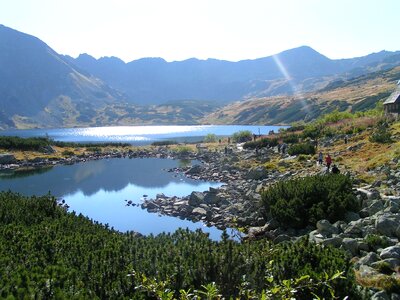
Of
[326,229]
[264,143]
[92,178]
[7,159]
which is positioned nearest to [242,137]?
[264,143]

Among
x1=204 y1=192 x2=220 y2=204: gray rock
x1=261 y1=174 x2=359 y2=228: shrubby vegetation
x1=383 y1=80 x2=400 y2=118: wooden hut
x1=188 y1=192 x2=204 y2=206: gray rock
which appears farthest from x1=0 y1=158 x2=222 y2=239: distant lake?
x1=383 y1=80 x2=400 y2=118: wooden hut

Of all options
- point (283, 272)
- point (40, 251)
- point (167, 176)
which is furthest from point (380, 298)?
point (167, 176)

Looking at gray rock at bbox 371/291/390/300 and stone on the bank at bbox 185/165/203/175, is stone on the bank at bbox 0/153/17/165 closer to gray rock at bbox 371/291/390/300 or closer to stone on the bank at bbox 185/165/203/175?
stone on the bank at bbox 185/165/203/175

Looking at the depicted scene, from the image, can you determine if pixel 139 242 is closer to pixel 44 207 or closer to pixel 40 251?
pixel 40 251

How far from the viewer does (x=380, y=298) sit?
10.6m

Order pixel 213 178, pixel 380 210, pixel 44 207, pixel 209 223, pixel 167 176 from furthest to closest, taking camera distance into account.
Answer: pixel 167 176 → pixel 213 178 → pixel 209 223 → pixel 44 207 → pixel 380 210

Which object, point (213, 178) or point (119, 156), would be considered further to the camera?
point (119, 156)

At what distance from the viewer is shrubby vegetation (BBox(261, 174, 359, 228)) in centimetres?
2198

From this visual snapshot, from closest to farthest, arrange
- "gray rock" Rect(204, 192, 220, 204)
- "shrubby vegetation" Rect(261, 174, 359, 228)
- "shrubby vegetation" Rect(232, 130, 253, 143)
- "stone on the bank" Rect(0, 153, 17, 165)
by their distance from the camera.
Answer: "shrubby vegetation" Rect(261, 174, 359, 228)
"gray rock" Rect(204, 192, 220, 204)
"stone on the bank" Rect(0, 153, 17, 165)
"shrubby vegetation" Rect(232, 130, 253, 143)

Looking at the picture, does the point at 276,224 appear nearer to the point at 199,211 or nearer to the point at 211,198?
the point at 199,211

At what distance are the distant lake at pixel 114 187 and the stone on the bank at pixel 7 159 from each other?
9417mm

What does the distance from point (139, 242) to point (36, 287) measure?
6996mm

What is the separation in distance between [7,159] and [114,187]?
106ft

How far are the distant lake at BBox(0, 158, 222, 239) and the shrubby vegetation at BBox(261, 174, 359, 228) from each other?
216 inches
